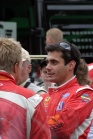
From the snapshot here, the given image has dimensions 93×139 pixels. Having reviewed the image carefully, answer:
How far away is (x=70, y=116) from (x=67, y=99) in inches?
8.1

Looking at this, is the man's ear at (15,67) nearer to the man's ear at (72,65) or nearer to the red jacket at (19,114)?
the red jacket at (19,114)

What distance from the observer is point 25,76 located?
17.9ft

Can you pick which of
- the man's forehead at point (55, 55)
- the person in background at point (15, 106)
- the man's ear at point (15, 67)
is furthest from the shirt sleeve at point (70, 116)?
the man's ear at point (15, 67)

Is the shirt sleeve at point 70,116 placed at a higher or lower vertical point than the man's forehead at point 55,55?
lower

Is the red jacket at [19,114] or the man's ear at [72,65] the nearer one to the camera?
the red jacket at [19,114]

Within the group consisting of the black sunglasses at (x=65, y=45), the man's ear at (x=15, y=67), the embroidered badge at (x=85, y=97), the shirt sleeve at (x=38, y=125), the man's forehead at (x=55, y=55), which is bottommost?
the embroidered badge at (x=85, y=97)

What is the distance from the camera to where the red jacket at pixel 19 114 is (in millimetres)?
3449

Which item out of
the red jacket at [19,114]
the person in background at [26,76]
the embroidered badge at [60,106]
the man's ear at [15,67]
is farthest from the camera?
the person in background at [26,76]

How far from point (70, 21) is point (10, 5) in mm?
1249

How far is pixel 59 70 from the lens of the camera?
4578mm

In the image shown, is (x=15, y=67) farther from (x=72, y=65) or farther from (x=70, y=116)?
(x=72, y=65)

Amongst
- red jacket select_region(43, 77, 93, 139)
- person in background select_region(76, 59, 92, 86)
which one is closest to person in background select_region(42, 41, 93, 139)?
red jacket select_region(43, 77, 93, 139)

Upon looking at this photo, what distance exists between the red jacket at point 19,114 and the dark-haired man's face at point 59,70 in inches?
39.6

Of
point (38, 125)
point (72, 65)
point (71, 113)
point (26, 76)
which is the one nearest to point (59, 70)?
point (72, 65)
